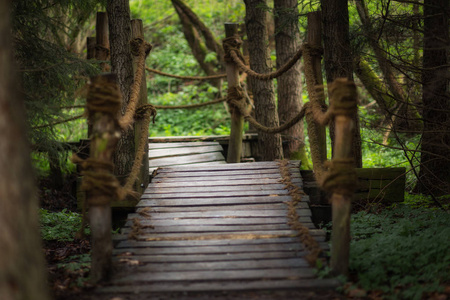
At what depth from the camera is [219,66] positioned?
49.6 feet

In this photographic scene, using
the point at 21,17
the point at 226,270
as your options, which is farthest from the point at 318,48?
the point at 21,17

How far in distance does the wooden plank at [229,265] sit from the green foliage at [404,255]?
49cm

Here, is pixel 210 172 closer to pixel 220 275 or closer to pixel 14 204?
pixel 220 275

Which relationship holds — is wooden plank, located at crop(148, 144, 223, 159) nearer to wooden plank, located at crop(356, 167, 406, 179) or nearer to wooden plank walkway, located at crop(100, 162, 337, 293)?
wooden plank walkway, located at crop(100, 162, 337, 293)

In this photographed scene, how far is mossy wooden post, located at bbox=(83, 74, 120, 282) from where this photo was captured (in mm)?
3693

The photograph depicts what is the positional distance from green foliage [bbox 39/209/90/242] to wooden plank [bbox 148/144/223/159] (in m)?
1.47

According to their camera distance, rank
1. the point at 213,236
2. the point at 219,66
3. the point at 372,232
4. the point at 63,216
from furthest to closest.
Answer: the point at 219,66
the point at 63,216
the point at 372,232
the point at 213,236

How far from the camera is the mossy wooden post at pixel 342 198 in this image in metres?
3.68

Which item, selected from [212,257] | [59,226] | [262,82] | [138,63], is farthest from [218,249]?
[262,82]

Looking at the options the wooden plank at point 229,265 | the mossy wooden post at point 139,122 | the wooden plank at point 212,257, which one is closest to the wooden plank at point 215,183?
the mossy wooden post at point 139,122

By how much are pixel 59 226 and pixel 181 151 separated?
2.28 m

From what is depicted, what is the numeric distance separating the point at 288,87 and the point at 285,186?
3700mm

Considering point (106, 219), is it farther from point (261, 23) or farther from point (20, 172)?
point (261, 23)

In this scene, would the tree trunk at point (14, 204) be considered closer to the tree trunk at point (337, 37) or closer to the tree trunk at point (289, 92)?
the tree trunk at point (337, 37)
